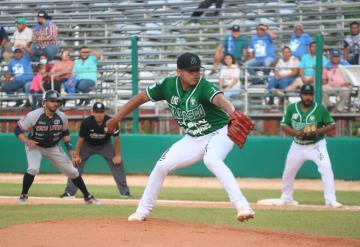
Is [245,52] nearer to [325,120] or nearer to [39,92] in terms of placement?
[39,92]

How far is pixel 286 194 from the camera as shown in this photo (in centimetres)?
1366

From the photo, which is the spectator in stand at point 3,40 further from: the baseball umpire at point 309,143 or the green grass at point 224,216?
the baseball umpire at point 309,143

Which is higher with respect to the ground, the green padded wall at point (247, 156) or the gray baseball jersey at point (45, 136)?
the gray baseball jersey at point (45, 136)

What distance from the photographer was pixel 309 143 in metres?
13.4

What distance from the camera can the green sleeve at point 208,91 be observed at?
8.72 metres

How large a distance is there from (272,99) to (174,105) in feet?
33.9

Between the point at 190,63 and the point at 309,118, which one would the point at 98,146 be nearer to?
the point at 309,118

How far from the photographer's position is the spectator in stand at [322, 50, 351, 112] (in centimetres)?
1822

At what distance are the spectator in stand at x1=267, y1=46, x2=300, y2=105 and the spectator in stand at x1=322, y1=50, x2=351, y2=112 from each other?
806 mm

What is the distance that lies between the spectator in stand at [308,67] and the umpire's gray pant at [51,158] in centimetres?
722

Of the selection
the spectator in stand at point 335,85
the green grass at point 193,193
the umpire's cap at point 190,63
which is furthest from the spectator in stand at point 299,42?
the umpire's cap at point 190,63

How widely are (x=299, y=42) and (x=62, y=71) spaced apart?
585 centimetres

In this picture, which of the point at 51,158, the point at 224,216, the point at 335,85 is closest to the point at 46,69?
the point at 335,85

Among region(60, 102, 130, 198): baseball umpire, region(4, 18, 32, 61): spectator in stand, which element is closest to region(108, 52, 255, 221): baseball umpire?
region(60, 102, 130, 198): baseball umpire
